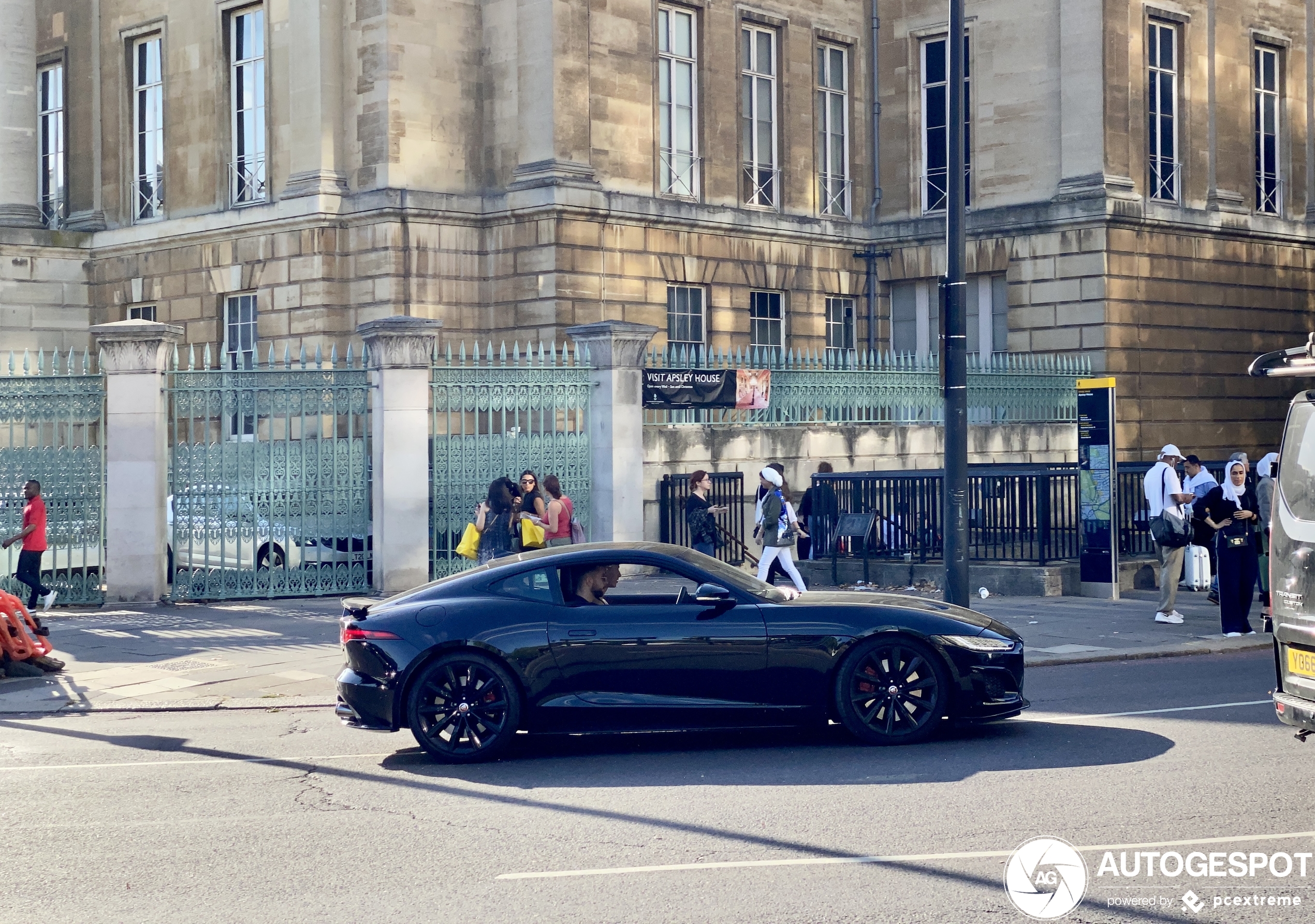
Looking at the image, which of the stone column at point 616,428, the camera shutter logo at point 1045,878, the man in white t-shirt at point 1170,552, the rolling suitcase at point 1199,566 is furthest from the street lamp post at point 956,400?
the camera shutter logo at point 1045,878

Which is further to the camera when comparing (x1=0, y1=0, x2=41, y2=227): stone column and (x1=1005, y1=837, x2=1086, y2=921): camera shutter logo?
(x1=0, y1=0, x2=41, y2=227): stone column

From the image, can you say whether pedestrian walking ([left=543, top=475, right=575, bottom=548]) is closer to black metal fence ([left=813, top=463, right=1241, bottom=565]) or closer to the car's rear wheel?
black metal fence ([left=813, top=463, right=1241, bottom=565])

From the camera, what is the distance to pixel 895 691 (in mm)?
9828

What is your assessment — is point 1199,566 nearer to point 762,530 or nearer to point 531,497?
point 762,530

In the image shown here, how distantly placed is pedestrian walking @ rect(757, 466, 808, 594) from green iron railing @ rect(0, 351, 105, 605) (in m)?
7.67

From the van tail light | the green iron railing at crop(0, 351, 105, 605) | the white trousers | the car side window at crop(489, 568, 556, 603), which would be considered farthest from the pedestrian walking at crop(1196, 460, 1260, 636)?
the green iron railing at crop(0, 351, 105, 605)

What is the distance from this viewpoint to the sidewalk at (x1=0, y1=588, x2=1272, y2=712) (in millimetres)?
12625

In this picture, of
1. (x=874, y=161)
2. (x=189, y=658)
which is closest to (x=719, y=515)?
(x=189, y=658)

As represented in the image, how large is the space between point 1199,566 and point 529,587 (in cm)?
1154

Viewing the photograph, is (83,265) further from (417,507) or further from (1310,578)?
(1310,578)

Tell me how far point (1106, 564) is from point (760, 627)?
1063cm

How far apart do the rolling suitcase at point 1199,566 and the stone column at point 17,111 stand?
25136 millimetres

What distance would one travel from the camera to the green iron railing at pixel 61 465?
1769 cm

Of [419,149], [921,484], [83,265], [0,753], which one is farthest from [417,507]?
[83,265]
